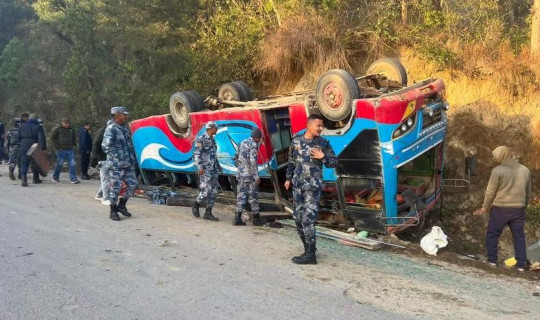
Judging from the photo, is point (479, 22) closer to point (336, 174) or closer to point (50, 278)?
point (336, 174)

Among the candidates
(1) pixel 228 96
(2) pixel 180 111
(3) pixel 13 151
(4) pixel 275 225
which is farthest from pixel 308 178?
(3) pixel 13 151

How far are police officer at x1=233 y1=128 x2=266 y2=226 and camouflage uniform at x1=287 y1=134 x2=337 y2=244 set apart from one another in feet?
5.97

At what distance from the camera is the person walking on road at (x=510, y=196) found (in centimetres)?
542

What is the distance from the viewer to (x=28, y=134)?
1104 centimetres

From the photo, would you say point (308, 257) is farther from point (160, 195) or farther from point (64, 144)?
point (64, 144)

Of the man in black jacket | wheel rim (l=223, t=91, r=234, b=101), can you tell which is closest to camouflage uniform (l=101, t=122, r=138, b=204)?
wheel rim (l=223, t=91, r=234, b=101)

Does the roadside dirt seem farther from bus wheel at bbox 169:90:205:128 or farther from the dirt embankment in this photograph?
the dirt embankment

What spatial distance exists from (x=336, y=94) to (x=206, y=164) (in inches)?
91.3

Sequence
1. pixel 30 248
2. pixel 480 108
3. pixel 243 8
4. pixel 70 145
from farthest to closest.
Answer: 1. pixel 243 8
2. pixel 70 145
3. pixel 480 108
4. pixel 30 248

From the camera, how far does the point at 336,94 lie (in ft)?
21.0

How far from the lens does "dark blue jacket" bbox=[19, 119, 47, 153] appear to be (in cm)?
1101

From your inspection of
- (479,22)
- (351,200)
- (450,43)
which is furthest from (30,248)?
(479,22)

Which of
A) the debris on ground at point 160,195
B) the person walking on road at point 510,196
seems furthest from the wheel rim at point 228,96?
the person walking on road at point 510,196

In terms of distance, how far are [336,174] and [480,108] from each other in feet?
17.0
